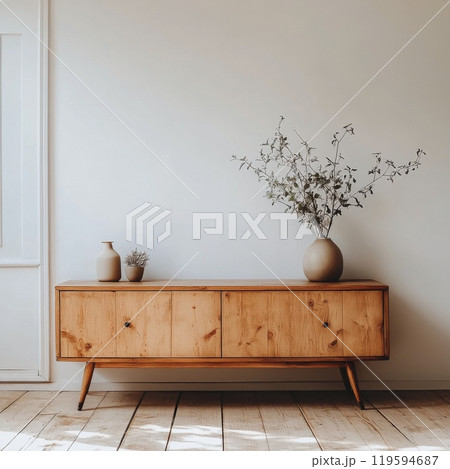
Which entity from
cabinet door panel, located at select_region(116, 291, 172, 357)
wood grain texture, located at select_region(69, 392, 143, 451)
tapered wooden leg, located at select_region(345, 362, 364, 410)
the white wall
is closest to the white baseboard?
the white wall

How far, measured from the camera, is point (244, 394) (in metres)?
3.02

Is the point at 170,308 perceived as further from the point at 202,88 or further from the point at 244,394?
the point at 202,88

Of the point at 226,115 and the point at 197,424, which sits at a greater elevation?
the point at 226,115

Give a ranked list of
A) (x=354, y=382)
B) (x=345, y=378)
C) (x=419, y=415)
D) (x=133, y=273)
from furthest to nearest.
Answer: (x=345, y=378) < (x=133, y=273) < (x=354, y=382) < (x=419, y=415)

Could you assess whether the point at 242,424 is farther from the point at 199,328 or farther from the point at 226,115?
the point at 226,115

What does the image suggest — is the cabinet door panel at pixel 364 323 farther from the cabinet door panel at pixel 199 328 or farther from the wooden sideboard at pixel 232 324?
the cabinet door panel at pixel 199 328

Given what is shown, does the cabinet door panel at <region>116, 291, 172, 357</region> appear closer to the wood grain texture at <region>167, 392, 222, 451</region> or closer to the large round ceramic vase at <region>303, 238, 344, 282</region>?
the wood grain texture at <region>167, 392, 222, 451</region>

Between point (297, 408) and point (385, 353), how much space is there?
0.49 metres

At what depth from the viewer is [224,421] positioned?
2566mm

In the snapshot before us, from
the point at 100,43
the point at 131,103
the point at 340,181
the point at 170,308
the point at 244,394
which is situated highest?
the point at 100,43

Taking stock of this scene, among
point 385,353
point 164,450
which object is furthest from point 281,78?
point 164,450

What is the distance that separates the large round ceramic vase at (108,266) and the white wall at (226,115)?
231mm

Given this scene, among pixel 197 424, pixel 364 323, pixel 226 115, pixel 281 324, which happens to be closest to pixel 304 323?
pixel 281 324

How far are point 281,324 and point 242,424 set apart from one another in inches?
19.0
